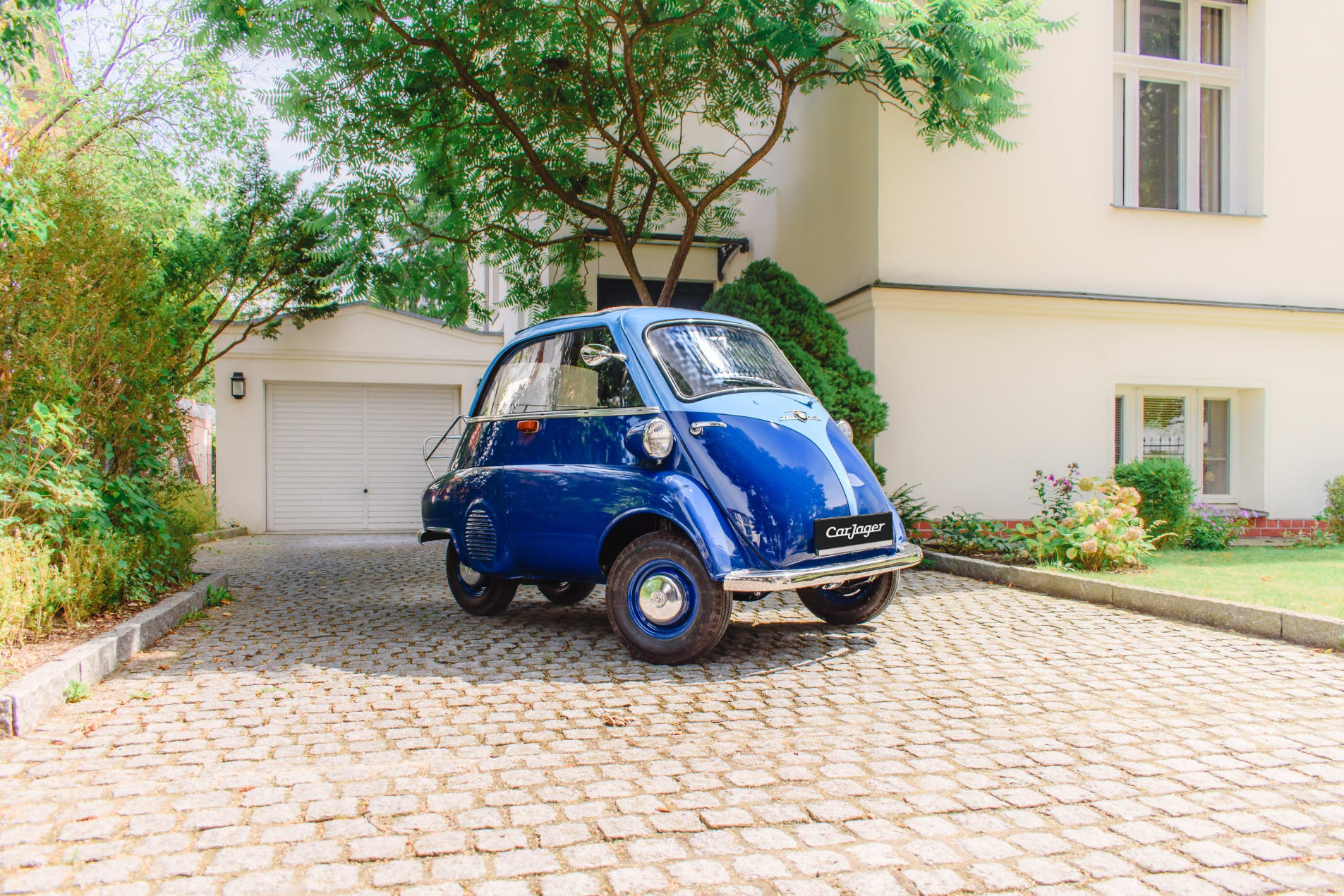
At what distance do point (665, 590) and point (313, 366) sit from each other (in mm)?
11831

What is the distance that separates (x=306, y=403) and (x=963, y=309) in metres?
10.8

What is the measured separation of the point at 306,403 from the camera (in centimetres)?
1473

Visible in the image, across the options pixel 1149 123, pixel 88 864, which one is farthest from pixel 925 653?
pixel 1149 123

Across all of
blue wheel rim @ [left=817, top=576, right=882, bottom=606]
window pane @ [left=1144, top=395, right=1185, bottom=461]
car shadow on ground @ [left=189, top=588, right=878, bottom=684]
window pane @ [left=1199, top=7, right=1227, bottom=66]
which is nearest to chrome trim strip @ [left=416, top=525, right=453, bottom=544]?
car shadow on ground @ [left=189, top=588, right=878, bottom=684]

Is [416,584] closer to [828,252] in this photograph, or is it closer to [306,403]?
[828,252]

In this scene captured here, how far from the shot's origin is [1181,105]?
1074 centimetres

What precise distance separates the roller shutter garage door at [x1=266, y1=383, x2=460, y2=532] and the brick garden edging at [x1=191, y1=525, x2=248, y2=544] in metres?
0.57

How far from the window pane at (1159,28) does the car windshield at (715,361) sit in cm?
826

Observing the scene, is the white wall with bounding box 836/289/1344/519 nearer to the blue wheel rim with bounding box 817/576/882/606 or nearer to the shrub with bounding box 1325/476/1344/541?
the shrub with bounding box 1325/476/1344/541

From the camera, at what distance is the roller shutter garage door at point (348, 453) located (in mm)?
14617

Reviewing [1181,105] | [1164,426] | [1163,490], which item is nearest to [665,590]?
[1163,490]

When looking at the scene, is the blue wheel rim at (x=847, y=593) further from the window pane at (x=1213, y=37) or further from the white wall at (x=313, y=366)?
the white wall at (x=313, y=366)

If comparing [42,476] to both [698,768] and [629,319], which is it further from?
[698,768]

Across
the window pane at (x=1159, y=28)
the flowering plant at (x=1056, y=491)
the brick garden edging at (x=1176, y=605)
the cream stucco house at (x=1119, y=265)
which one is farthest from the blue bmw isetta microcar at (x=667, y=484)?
the window pane at (x=1159, y=28)
